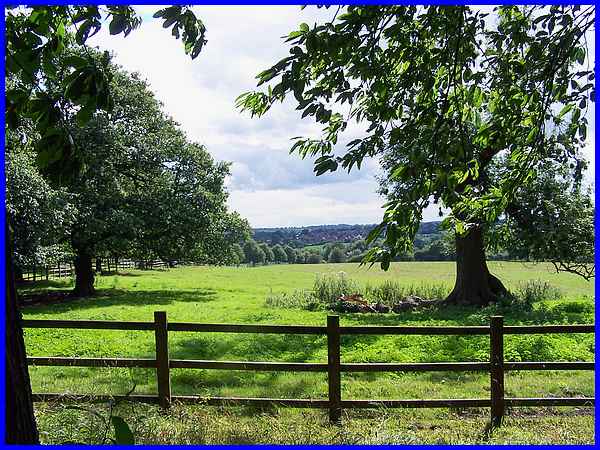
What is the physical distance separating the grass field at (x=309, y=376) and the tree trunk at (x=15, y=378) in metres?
2.04

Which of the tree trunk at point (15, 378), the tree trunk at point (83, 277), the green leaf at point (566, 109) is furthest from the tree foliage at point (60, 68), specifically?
the tree trunk at point (83, 277)

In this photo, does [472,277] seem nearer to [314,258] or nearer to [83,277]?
[314,258]

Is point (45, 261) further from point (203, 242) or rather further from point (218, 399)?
point (218, 399)

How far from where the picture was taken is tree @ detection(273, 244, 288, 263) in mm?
38000

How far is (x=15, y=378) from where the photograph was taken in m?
2.29

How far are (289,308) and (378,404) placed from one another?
544 inches

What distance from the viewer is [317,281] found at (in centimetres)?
2219

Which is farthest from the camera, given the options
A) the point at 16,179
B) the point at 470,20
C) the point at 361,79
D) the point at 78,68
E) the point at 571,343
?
the point at 16,179

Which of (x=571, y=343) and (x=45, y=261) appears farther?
(x=45, y=261)

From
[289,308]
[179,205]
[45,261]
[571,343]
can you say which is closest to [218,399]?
[571,343]

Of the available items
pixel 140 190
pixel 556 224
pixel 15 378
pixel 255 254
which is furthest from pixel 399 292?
pixel 255 254

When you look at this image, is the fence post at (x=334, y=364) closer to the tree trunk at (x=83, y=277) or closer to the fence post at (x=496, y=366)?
the fence post at (x=496, y=366)

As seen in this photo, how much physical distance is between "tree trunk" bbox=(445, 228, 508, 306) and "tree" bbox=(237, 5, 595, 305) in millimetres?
15175

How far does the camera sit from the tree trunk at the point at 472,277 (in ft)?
65.0
